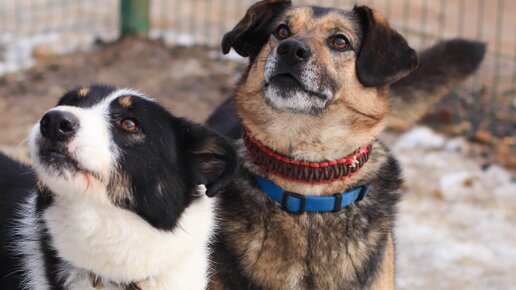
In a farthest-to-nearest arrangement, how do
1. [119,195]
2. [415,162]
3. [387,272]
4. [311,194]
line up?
[415,162], [387,272], [311,194], [119,195]

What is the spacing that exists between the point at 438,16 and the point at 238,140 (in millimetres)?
6170

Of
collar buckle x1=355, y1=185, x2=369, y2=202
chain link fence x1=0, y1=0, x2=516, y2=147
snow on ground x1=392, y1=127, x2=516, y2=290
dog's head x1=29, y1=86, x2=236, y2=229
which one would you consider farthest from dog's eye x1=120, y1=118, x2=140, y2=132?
chain link fence x1=0, y1=0, x2=516, y2=147

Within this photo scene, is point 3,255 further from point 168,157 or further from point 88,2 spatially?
point 88,2

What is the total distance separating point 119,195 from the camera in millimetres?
3080

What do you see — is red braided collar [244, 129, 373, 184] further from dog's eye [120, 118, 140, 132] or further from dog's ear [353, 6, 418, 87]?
dog's eye [120, 118, 140, 132]

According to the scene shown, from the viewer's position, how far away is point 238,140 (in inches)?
163

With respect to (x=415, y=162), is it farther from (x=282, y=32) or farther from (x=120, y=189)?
(x=120, y=189)

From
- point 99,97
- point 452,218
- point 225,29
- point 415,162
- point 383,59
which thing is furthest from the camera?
point 225,29

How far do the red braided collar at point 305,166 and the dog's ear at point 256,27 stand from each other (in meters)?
0.43

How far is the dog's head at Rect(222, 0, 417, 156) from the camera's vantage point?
3.70 metres

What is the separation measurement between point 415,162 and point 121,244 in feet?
11.8

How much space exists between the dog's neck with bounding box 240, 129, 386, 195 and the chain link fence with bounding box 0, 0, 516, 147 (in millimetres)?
2773

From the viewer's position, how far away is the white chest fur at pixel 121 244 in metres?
3.08

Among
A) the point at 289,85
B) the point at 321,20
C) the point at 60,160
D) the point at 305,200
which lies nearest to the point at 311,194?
the point at 305,200
